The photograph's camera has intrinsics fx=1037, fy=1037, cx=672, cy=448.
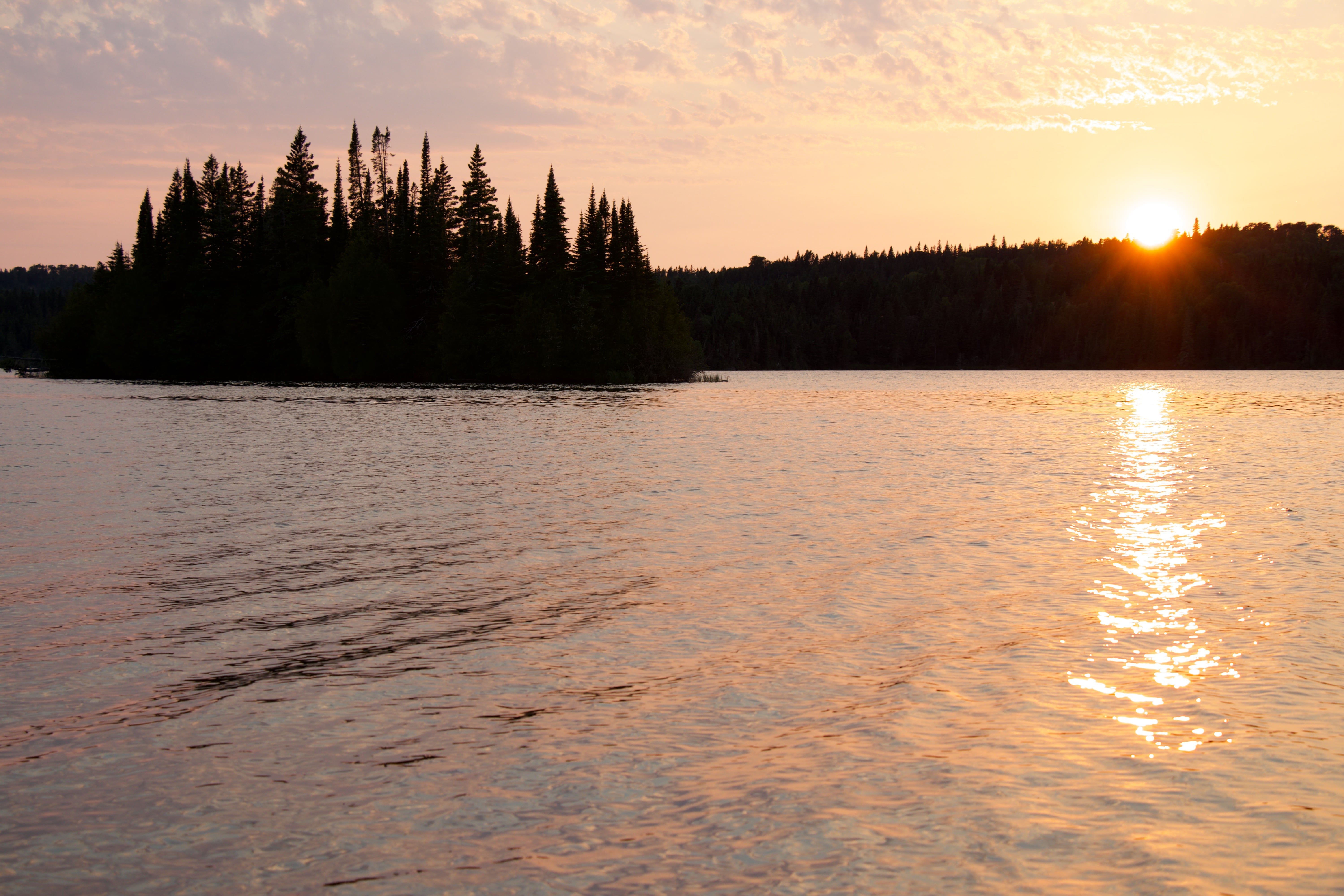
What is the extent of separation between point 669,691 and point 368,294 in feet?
341

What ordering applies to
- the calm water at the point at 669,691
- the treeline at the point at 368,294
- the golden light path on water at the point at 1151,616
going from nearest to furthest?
the calm water at the point at 669,691
the golden light path on water at the point at 1151,616
the treeline at the point at 368,294

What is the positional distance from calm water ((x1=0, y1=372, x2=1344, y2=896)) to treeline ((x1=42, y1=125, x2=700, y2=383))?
279ft

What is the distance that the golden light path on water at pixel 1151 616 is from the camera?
26.9ft

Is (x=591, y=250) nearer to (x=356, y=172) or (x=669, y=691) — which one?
(x=356, y=172)

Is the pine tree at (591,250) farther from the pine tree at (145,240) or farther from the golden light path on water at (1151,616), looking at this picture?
the golden light path on water at (1151,616)

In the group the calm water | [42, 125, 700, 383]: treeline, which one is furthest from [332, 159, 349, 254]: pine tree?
the calm water

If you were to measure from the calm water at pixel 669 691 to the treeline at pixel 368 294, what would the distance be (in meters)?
85.1

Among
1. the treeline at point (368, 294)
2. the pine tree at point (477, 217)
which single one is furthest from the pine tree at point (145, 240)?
the pine tree at point (477, 217)

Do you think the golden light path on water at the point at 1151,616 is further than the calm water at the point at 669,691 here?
Yes

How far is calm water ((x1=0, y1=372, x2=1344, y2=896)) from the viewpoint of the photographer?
580 centimetres

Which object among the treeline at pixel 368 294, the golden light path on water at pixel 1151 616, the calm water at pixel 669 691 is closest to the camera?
the calm water at pixel 669 691

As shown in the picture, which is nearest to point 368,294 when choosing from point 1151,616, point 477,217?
point 477,217

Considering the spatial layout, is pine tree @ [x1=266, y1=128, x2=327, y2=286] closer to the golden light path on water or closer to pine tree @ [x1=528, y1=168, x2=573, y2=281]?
pine tree @ [x1=528, y1=168, x2=573, y2=281]

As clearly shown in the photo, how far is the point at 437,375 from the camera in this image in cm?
10981
